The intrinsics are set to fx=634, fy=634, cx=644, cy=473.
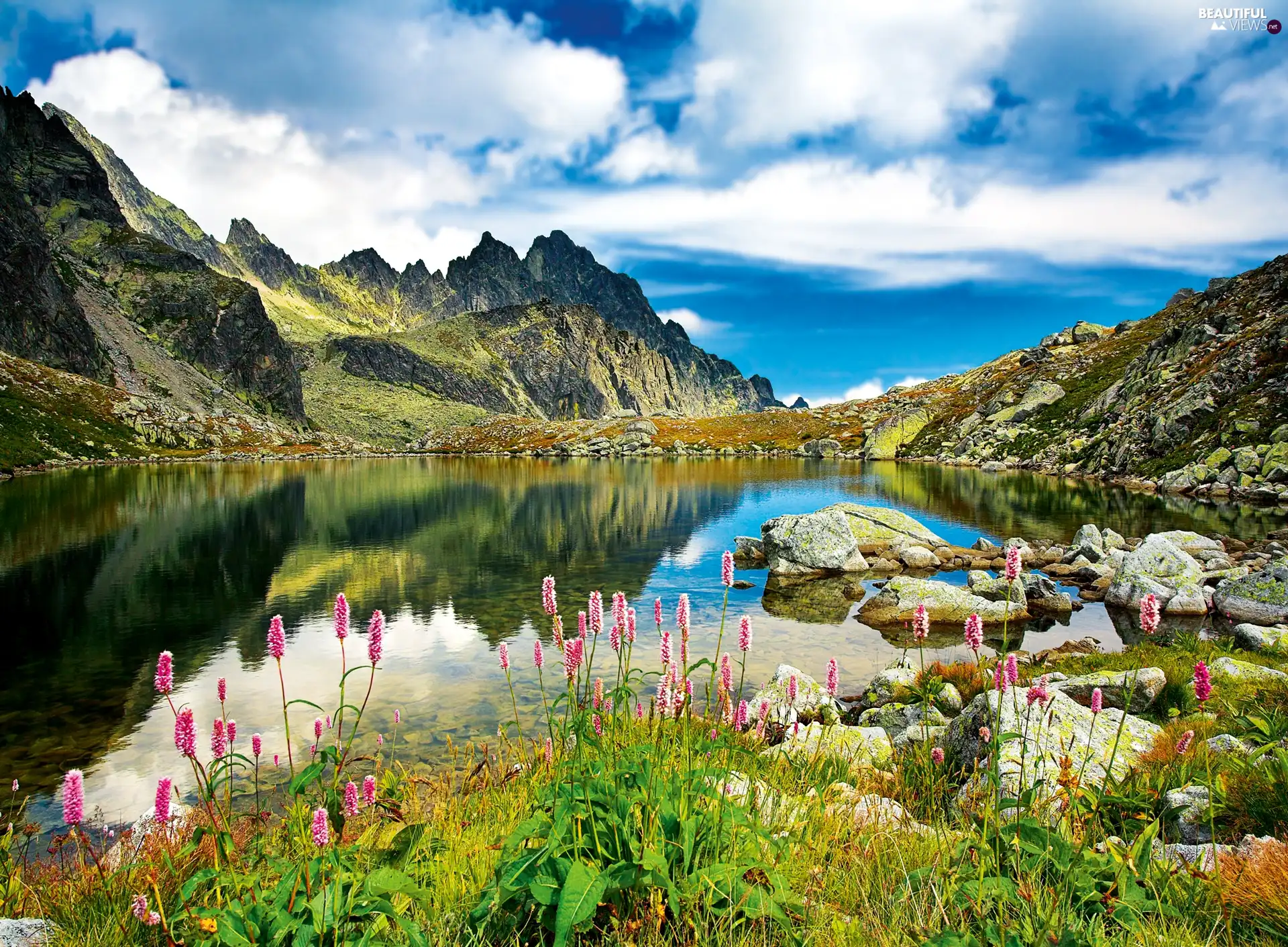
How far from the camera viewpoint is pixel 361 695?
17875 millimetres

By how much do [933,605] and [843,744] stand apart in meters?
17.1

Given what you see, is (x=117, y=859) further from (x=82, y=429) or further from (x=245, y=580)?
(x=82, y=429)

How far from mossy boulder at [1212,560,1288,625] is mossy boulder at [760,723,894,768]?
18090 mm

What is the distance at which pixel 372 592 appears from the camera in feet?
96.0

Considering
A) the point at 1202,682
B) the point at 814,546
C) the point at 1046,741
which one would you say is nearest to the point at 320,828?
the point at 1202,682

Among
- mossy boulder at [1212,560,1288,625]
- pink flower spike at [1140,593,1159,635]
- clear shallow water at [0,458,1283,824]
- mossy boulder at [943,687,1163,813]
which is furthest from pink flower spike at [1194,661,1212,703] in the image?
mossy boulder at [1212,560,1288,625]

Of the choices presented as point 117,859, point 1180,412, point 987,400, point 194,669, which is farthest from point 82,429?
point 987,400

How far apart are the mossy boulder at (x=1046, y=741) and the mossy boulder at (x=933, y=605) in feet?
46.6

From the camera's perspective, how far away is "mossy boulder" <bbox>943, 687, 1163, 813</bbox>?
7566 mm

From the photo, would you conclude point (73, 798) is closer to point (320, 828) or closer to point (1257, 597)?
point (320, 828)

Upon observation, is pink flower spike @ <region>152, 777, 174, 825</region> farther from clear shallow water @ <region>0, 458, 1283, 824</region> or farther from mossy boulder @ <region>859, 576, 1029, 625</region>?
mossy boulder @ <region>859, 576, 1029, 625</region>

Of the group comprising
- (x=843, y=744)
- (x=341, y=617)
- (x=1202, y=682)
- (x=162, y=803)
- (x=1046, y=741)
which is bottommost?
(x=843, y=744)

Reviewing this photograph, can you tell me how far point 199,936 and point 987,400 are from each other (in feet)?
543

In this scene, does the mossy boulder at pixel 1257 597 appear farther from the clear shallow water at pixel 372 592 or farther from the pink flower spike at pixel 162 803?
the pink flower spike at pixel 162 803
